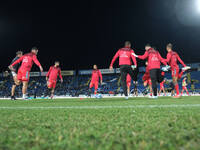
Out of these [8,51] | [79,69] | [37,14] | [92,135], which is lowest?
[92,135]

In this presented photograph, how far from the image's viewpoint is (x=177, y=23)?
62.8 ft

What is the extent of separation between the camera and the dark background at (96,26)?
17703mm

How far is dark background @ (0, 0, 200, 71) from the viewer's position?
17703 millimetres

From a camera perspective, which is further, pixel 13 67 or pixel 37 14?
pixel 37 14

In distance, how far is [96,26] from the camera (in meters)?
20.9

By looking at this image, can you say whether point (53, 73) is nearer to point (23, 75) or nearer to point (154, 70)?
point (23, 75)

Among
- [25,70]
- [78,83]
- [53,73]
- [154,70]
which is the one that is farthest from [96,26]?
[154,70]

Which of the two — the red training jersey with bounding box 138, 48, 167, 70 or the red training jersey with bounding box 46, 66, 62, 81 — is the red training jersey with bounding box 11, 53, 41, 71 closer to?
the red training jersey with bounding box 46, 66, 62, 81

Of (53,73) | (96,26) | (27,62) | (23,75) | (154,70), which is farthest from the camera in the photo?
(96,26)

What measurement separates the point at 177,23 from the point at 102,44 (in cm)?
1033

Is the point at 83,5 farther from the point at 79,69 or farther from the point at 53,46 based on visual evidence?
the point at 79,69

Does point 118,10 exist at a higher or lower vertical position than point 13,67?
higher

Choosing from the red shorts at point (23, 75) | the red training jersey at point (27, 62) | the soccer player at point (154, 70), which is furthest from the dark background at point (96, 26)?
the red shorts at point (23, 75)

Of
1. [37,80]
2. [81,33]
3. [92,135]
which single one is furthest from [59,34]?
[92,135]
